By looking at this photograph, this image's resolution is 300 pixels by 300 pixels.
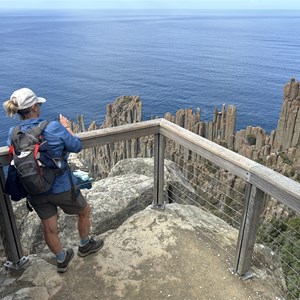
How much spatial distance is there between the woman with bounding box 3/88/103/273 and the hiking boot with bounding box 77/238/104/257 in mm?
171

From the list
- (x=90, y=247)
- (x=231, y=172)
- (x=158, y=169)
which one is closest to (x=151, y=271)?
(x=90, y=247)

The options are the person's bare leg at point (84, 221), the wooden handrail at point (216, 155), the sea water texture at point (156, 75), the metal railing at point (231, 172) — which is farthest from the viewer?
the sea water texture at point (156, 75)

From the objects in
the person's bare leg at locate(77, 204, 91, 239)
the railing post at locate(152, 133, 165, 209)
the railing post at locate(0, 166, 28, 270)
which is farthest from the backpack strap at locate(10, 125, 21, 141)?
the railing post at locate(152, 133, 165, 209)

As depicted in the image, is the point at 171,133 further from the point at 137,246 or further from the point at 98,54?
the point at 98,54

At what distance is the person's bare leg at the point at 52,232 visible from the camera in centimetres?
454

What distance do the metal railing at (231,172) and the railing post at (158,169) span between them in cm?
2

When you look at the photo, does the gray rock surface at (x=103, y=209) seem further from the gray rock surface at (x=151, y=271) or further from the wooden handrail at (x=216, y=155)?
the wooden handrail at (x=216, y=155)

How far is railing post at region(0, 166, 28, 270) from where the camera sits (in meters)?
4.53

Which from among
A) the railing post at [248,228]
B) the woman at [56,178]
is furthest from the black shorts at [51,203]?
the railing post at [248,228]

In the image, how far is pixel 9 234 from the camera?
15.6 feet

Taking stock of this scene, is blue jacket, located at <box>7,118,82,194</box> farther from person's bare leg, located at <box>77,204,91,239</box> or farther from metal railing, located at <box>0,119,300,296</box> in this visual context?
person's bare leg, located at <box>77,204,91,239</box>

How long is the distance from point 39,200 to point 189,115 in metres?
51.9

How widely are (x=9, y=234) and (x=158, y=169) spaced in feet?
8.24

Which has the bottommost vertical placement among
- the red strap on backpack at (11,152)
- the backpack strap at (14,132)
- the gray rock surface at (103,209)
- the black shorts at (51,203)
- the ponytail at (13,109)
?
the gray rock surface at (103,209)
